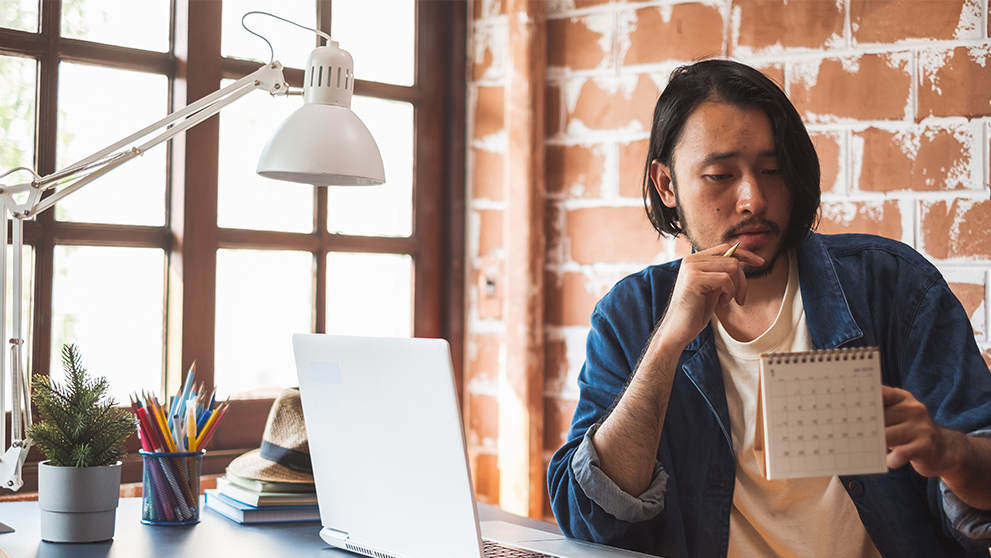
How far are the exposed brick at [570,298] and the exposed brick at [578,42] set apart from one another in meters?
0.50

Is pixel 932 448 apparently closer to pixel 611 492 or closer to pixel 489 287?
pixel 611 492

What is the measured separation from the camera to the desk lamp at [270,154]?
4.58ft

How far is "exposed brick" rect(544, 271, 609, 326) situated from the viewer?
85.7 inches

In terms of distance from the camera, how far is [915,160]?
5.85 feet

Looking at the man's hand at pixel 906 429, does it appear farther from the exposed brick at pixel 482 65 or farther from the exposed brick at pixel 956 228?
the exposed brick at pixel 482 65

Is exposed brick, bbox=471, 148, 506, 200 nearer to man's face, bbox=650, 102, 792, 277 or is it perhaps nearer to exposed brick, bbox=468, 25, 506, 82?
exposed brick, bbox=468, 25, 506, 82

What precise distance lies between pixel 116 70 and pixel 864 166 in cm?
155

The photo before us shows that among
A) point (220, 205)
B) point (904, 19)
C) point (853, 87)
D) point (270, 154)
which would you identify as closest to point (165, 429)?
point (270, 154)

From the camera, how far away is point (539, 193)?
2.21m

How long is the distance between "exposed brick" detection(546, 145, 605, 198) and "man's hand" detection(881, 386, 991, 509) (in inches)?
45.0

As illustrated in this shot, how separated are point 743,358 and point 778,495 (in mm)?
214

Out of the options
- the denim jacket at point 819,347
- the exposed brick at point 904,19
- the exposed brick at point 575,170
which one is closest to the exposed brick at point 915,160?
the exposed brick at point 904,19

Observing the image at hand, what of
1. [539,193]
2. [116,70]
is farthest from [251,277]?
[539,193]

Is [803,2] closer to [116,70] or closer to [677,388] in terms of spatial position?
[677,388]
